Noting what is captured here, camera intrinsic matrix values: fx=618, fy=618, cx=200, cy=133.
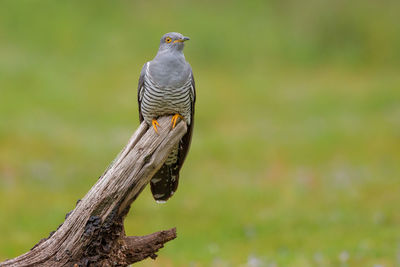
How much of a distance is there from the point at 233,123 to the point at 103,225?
13035 millimetres

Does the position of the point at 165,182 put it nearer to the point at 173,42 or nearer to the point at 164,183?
the point at 164,183

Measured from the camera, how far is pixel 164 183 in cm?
659

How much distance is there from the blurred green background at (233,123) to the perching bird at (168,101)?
2.02 m

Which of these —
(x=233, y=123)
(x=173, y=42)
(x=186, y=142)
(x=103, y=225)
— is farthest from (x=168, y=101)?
(x=233, y=123)

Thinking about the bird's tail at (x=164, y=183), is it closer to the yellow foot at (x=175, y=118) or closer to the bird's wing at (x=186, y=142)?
the bird's wing at (x=186, y=142)

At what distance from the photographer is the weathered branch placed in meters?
5.55

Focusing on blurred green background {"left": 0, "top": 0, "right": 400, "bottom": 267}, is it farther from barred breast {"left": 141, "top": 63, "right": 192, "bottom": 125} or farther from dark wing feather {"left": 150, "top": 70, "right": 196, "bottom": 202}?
barred breast {"left": 141, "top": 63, "right": 192, "bottom": 125}

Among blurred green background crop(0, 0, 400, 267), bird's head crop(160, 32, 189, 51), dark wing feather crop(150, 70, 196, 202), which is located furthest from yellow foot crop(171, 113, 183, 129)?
blurred green background crop(0, 0, 400, 267)

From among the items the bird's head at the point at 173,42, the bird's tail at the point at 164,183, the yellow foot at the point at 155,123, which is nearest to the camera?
the yellow foot at the point at 155,123

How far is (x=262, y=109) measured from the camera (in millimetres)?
19906

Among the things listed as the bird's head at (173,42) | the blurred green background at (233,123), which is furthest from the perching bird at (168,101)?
the blurred green background at (233,123)

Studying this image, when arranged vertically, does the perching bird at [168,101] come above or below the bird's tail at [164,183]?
above

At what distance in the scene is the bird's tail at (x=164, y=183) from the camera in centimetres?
657

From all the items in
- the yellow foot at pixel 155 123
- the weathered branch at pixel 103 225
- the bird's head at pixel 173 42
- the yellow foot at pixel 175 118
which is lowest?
the weathered branch at pixel 103 225
